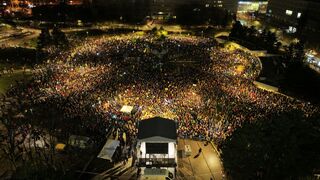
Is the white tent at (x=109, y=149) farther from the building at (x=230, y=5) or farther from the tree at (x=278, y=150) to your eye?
the building at (x=230, y=5)

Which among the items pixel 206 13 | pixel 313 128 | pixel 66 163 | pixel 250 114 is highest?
pixel 206 13

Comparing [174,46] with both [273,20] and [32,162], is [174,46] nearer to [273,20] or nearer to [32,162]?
[32,162]

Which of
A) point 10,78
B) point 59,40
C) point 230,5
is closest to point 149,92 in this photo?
point 10,78

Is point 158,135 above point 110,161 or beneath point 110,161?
above

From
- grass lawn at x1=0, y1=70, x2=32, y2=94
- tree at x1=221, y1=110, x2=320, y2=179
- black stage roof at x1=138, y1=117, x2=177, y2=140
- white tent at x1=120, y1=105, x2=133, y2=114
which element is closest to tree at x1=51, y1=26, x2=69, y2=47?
grass lawn at x1=0, y1=70, x2=32, y2=94

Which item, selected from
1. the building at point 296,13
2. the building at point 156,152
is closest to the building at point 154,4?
the building at point 296,13

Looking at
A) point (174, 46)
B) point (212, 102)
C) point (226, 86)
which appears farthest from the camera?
point (174, 46)

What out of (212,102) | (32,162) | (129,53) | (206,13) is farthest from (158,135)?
(206,13)
